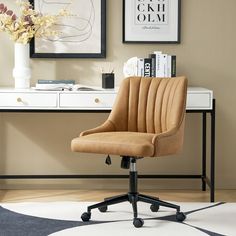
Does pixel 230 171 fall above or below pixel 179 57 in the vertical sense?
below

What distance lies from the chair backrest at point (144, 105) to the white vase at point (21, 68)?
2.45 feet

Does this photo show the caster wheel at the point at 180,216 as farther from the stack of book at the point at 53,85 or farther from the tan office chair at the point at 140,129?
the stack of book at the point at 53,85

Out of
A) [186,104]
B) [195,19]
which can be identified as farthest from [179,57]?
[186,104]

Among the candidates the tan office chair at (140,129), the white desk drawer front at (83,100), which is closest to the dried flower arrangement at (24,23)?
the white desk drawer front at (83,100)

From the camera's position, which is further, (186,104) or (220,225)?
(186,104)

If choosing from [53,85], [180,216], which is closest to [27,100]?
[53,85]

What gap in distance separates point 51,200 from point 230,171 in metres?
1.46

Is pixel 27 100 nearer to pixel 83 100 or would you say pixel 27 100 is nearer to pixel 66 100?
pixel 66 100

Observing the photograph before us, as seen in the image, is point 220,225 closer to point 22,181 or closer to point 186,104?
point 186,104

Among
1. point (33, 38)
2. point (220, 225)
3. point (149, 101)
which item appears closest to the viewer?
point (220, 225)

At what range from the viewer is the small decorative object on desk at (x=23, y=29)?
13.6ft

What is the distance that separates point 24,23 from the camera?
4.12 meters

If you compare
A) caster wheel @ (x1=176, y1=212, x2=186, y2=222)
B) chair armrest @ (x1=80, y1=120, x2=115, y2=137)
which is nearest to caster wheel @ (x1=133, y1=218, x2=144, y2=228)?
caster wheel @ (x1=176, y1=212, x2=186, y2=222)

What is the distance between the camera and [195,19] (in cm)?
450
